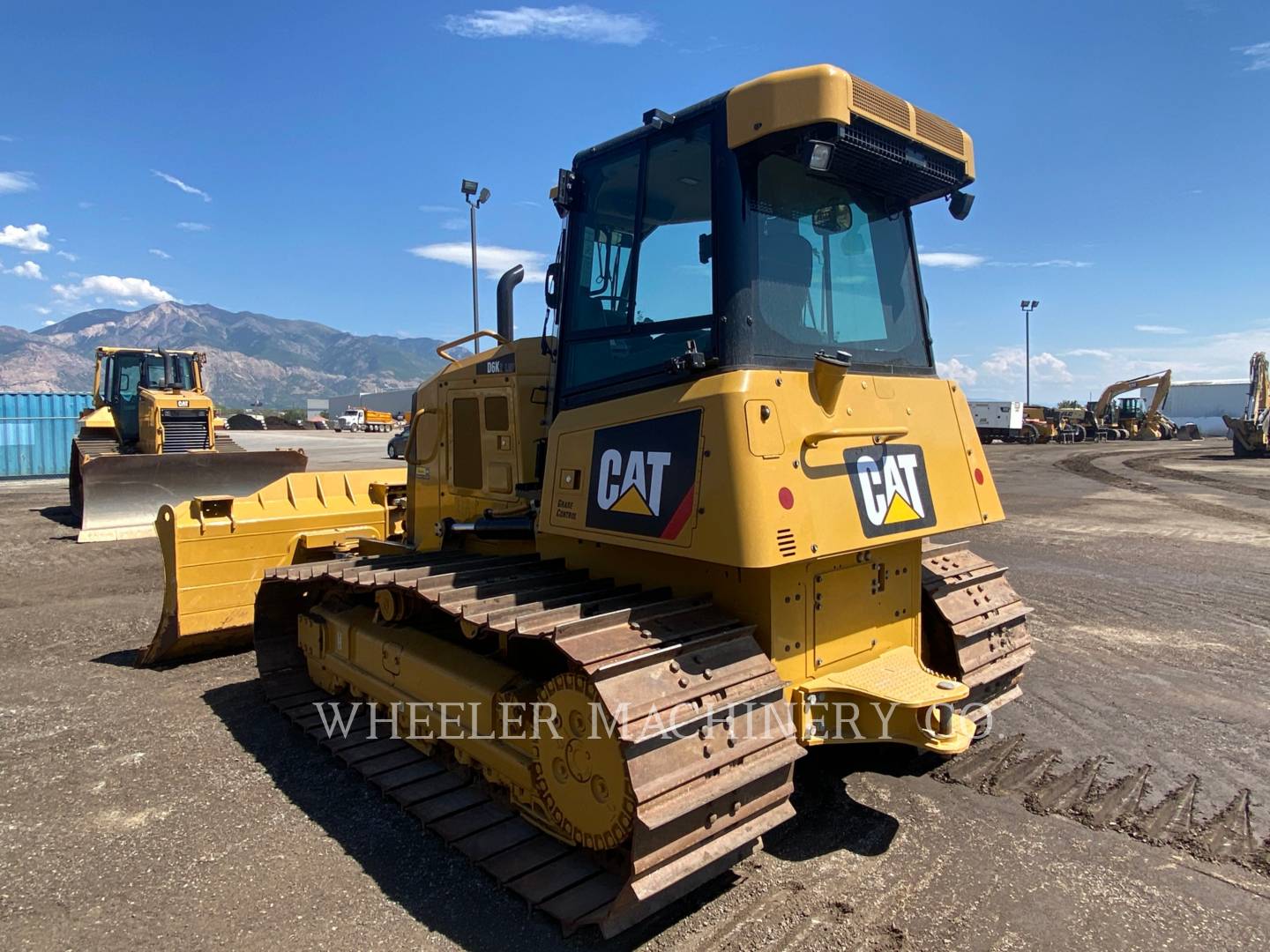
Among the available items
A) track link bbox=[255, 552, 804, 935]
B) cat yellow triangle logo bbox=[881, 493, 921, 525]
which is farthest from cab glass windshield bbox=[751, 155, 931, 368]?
track link bbox=[255, 552, 804, 935]

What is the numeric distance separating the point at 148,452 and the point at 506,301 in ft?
46.0

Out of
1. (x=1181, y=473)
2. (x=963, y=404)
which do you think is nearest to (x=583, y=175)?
(x=963, y=404)

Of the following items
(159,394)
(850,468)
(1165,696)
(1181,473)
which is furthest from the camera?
(1181,473)

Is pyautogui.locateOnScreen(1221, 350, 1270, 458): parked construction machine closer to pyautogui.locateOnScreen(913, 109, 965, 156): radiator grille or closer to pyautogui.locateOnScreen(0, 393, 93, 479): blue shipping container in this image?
pyautogui.locateOnScreen(913, 109, 965, 156): radiator grille

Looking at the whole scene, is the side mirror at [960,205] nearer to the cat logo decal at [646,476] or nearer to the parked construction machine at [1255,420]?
the cat logo decal at [646,476]

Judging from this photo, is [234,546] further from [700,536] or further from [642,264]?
[700,536]

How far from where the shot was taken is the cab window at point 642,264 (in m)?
3.53

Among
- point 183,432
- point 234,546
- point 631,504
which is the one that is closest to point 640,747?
point 631,504

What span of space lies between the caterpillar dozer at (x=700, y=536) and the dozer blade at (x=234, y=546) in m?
1.96

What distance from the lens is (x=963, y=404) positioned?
14.5 feet

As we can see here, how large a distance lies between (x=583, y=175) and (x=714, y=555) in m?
2.17

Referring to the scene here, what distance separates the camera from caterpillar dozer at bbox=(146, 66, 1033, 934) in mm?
2963

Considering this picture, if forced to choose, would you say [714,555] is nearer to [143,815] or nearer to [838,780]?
[838,780]

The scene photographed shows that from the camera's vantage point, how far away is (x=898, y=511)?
3656mm
